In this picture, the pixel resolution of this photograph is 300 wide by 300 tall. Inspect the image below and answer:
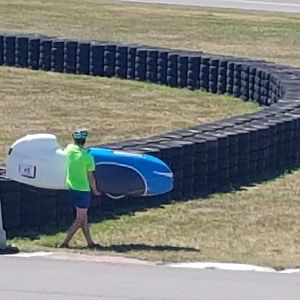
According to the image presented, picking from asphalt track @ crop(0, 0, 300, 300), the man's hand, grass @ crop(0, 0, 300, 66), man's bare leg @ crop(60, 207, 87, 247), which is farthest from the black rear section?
grass @ crop(0, 0, 300, 66)

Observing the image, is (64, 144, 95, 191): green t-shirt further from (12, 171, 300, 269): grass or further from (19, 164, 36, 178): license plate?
(12, 171, 300, 269): grass

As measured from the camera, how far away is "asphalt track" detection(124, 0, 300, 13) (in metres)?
45.2

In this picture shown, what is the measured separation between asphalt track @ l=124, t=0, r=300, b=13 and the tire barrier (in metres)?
17.5

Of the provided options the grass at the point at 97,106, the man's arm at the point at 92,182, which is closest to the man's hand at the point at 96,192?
the man's arm at the point at 92,182

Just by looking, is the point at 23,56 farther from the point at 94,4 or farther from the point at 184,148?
the point at 94,4

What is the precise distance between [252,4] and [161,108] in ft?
76.2

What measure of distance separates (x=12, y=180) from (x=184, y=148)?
9.47 ft

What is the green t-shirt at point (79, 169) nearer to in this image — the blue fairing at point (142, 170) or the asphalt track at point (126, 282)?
the blue fairing at point (142, 170)

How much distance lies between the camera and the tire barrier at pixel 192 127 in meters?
14.2

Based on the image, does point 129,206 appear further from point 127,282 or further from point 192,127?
point 127,282

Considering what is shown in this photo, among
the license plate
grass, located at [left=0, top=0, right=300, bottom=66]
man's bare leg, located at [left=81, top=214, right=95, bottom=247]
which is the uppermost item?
the license plate

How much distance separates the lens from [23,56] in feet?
93.4

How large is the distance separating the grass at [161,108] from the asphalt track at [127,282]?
38.0 inches

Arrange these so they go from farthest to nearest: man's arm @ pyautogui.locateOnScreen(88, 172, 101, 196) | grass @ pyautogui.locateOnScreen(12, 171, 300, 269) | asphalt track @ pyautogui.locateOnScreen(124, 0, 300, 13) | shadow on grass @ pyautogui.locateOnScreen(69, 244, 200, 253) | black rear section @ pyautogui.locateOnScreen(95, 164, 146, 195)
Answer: asphalt track @ pyautogui.locateOnScreen(124, 0, 300, 13)
black rear section @ pyautogui.locateOnScreen(95, 164, 146, 195)
man's arm @ pyautogui.locateOnScreen(88, 172, 101, 196)
shadow on grass @ pyautogui.locateOnScreen(69, 244, 200, 253)
grass @ pyautogui.locateOnScreen(12, 171, 300, 269)
